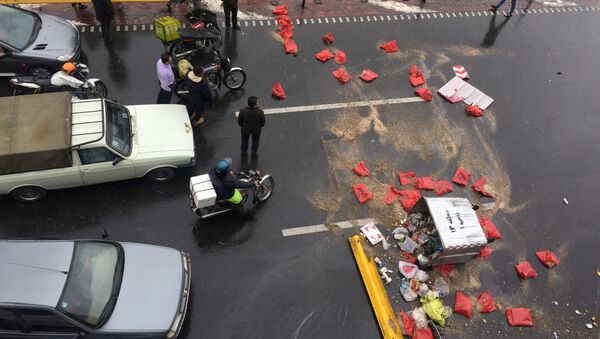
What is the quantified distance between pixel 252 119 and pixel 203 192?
2.05m

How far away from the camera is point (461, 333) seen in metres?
8.32

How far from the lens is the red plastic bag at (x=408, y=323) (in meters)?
8.10

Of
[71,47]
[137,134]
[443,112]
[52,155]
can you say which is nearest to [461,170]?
[443,112]

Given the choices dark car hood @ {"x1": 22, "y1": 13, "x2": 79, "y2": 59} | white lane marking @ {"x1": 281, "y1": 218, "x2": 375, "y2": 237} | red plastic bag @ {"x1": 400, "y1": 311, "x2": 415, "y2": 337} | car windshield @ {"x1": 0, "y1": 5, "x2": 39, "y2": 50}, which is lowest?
red plastic bag @ {"x1": 400, "y1": 311, "x2": 415, "y2": 337}

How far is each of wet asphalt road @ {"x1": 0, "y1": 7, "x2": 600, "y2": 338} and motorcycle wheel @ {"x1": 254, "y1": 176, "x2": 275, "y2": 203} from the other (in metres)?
0.22

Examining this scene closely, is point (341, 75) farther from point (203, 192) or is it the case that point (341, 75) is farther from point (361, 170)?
point (203, 192)

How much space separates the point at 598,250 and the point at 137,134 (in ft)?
35.7

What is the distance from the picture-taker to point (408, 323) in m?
8.20

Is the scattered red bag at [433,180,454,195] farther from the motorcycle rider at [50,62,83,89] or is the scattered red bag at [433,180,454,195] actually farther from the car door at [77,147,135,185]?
the motorcycle rider at [50,62,83,89]

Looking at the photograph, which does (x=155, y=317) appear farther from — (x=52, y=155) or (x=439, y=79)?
(x=439, y=79)

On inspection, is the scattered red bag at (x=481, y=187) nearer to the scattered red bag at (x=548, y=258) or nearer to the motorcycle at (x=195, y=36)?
the scattered red bag at (x=548, y=258)

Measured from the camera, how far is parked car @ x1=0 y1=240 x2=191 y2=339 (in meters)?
6.32

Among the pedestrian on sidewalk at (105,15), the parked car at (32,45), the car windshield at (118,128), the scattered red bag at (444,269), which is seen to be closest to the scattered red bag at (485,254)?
the scattered red bag at (444,269)

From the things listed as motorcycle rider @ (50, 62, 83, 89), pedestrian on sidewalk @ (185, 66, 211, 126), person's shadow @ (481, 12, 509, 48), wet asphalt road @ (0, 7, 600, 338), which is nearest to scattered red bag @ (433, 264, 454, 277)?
wet asphalt road @ (0, 7, 600, 338)
